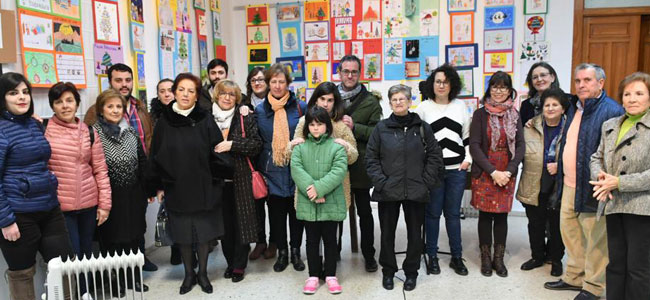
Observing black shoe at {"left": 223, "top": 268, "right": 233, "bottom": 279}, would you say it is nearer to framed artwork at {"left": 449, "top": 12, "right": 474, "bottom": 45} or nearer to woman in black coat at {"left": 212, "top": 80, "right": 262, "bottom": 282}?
woman in black coat at {"left": 212, "top": 80, "right": 262, "bottom": 282}

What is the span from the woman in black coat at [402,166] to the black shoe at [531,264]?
0.88m

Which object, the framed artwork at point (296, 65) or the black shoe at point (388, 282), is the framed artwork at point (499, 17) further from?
the black shoe at point (388, 282)

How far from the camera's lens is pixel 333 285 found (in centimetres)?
300

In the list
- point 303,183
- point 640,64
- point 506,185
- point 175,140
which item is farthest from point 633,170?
point 640,64

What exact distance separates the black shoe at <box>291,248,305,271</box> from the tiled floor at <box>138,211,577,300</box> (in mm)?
41

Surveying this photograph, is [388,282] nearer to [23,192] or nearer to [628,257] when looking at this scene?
[628,257]

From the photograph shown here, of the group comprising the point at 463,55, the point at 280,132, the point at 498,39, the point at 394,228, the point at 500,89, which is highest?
the point at 498,39

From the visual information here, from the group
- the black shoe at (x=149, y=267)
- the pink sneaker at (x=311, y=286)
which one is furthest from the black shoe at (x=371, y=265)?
the black shoe at (x=149, y=267)

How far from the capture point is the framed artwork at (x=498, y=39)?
14.9 ft

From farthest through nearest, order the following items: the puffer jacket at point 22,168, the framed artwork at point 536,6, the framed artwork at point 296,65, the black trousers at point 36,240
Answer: the framed artwork at point 296,65 → the framed artwork at point 536,6 → the black trousers at point 36,240 → the puffer jacket at point 22,168

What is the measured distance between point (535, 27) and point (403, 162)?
2.51 metres

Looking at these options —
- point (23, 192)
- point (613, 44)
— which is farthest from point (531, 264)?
point (23, 192)

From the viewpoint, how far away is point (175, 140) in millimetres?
2824

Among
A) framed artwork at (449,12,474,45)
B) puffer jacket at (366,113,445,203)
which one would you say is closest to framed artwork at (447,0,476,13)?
framed artwork at (449,12,474,45)
